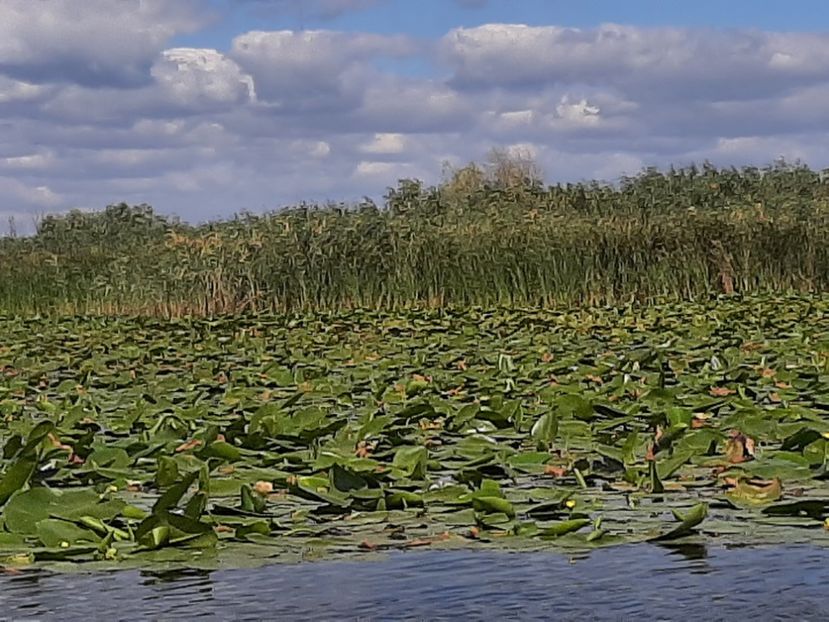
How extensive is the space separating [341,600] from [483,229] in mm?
14243

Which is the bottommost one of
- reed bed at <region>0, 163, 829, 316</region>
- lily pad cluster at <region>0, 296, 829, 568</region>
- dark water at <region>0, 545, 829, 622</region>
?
dark water at <region>0, 545, 829, 622</region>

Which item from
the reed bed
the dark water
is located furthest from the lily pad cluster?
the reed bed

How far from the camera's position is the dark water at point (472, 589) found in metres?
2.73

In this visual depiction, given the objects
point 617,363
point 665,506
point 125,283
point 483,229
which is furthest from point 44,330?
point 665,506

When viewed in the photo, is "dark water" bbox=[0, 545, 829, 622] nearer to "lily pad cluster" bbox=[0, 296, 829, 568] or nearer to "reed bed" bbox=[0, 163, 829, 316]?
"lily pad cluster" bbox=[0, 296, 829, 568]

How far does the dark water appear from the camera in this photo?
107 inches

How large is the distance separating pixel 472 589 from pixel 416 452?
1.43 metres

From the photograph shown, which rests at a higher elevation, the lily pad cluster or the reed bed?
the reed bed

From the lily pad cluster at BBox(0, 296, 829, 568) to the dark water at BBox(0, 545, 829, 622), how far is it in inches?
4.5

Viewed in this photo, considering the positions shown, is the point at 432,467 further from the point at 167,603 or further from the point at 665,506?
the point at 167,603

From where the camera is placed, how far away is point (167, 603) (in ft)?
9.56

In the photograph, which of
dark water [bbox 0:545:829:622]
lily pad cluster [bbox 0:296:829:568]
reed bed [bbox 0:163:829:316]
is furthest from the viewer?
reed bed [bbox 0:163:829:316]

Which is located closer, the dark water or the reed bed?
the dark water

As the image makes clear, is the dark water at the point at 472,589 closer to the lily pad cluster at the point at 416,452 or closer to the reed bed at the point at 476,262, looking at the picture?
the lily pad cluster at the point at 416,452
